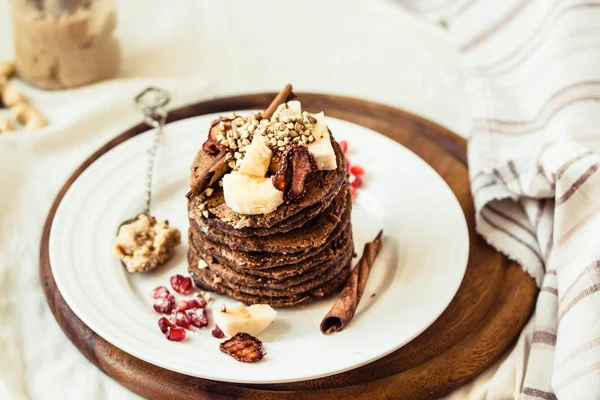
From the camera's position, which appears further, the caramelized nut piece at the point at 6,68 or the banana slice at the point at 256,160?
the caramelized nut piece at the point at 6,68

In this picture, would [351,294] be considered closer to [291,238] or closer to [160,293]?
[291,238]

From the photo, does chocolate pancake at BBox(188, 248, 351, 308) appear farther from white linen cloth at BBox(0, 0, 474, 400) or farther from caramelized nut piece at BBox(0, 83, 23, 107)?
caramelized nut piece at BBox(0, 83, 23, 107)

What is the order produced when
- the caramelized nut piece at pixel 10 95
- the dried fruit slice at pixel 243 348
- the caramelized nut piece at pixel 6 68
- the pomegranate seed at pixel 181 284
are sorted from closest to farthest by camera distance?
the dried fruit slice at pixel 243 348 < the pomegranate seed at pixel 181 284 < the caramelized nut piece at pixel 10 95 < the caramelized nut piece at pixel 6 68

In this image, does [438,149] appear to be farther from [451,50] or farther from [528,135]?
[451,50]

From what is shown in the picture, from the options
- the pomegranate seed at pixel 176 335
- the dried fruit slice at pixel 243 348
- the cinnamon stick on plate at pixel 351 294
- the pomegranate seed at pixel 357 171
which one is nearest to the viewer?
the dried fruit slice at pixel 243 348

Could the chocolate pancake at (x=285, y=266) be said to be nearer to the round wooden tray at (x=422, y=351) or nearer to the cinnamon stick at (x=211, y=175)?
the cinnamon stick at (x=211, y=175)

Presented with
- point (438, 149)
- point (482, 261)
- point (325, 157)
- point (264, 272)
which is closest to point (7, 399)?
point (264, 272)

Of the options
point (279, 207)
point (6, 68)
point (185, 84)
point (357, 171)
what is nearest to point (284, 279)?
point (279, 207)

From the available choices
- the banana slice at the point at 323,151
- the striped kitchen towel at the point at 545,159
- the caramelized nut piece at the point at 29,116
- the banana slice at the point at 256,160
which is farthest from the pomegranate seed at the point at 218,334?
the caramelized nut piece at the point at 29,116
